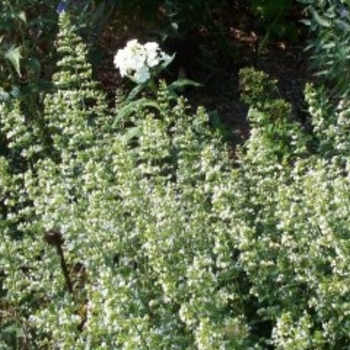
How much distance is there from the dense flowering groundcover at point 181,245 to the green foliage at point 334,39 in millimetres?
818

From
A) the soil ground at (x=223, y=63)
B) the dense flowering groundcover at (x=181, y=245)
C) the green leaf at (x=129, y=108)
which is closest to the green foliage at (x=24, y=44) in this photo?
the soil ground at (x=223, y=63)

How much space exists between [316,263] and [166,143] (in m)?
0.76

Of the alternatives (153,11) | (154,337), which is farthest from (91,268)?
(153,11)

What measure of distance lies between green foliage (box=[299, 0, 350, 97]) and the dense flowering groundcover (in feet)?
2.68

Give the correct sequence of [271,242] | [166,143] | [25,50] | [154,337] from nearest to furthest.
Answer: [154,337]
[271,242]
[166,143]
[25,50]

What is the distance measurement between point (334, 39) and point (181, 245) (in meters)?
1.92

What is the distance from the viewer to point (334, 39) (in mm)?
4523

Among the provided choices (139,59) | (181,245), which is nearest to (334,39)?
(139,59)

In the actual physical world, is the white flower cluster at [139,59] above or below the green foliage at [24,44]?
below

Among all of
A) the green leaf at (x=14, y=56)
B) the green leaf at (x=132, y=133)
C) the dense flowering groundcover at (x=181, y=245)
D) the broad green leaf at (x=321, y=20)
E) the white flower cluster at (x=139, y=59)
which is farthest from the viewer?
the broad green leaf at (x=321, y=20)

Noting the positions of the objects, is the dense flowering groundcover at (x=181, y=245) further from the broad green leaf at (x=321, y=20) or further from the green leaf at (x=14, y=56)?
the broad green leaf at (x=321, y=20)

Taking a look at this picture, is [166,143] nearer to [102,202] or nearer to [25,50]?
[102,202]

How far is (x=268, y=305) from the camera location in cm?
295

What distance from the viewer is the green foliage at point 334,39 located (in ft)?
14.5
